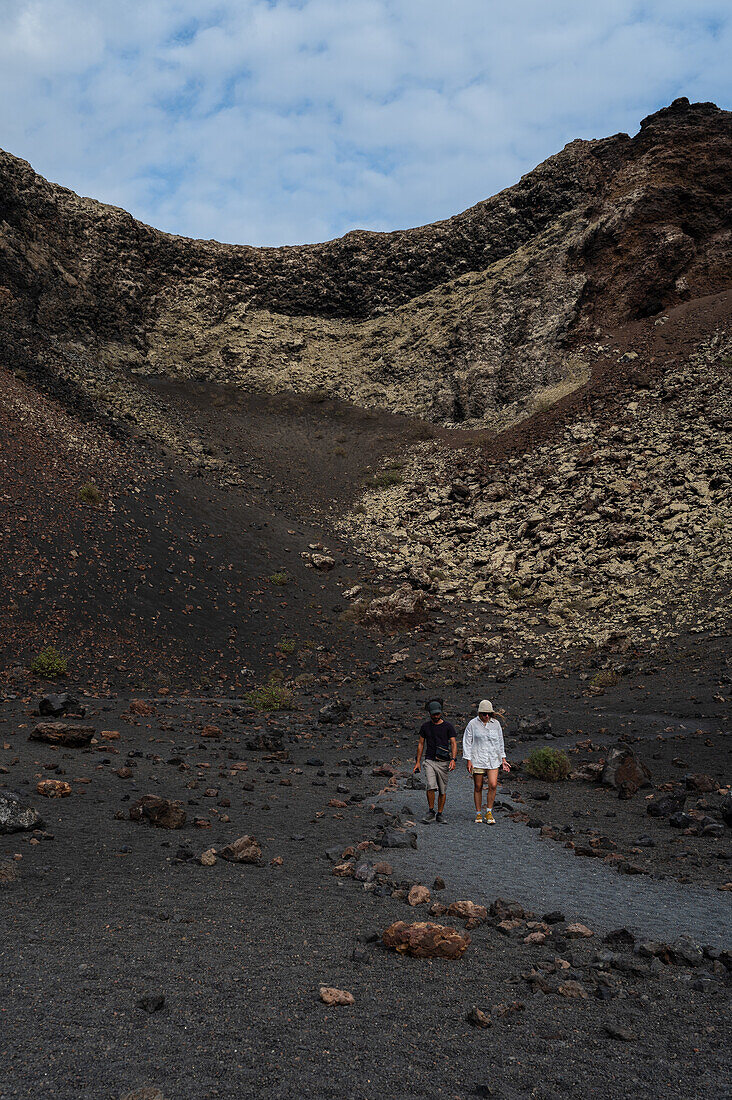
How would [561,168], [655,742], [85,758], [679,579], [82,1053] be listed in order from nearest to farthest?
[82,1053]
[85,758]
[655,742]
[679,579]
[561,168]

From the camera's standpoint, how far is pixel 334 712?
1469cm

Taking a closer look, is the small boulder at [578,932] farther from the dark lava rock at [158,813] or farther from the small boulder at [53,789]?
the small boulder at [53,789]

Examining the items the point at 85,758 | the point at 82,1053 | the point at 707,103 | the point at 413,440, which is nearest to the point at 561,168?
the point at 707,103

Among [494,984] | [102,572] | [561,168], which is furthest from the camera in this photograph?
[561,168]

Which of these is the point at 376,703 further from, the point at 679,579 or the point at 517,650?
the point at 679,579

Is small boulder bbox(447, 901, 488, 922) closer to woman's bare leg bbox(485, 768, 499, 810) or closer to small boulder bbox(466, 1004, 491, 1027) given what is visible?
small boulder bbox(466, 1004, 491, 1027)

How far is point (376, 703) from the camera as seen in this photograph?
15.9m

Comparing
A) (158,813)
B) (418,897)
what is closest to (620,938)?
(418,897)

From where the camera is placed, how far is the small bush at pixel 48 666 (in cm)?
1420

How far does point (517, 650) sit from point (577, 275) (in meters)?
23.1

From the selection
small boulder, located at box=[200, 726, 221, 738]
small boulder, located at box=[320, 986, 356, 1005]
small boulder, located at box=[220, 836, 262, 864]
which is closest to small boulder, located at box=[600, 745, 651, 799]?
small boulder, located at box=[220, 836, 262, 864]

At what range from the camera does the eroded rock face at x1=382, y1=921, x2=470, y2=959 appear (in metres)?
3.86

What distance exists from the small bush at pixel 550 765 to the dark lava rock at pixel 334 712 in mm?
5682

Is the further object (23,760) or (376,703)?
(376,703)
